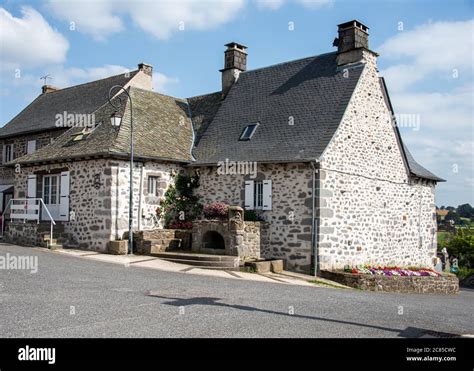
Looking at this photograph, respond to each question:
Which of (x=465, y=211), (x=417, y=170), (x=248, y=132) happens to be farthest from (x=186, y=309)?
(x=465, y=211)

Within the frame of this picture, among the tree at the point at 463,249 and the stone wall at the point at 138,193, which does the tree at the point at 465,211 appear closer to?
the tree at the point at 463,249

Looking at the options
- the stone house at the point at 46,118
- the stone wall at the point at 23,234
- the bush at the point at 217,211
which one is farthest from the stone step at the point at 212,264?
the stone house at the point at 46,118

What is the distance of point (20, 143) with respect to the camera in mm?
24078

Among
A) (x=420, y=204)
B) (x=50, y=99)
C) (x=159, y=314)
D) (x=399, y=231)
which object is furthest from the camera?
(x=50, y=99)

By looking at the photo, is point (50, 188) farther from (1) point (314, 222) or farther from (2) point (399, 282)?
(2) point (399, 282)

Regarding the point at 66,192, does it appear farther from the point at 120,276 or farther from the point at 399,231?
the point at 399,231

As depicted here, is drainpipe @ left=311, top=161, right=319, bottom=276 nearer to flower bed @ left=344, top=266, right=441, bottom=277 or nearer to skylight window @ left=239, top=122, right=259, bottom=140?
flower bed @ left=344, top=266, right=441, bottom=277

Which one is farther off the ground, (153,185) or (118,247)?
(153,185)

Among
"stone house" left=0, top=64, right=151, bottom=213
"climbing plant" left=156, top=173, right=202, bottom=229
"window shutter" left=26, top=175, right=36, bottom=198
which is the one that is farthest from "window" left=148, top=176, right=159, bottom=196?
"stone house" left=0, top=64, right=151, bottom=213

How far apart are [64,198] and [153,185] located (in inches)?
123

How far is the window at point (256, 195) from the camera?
52.7 ft
